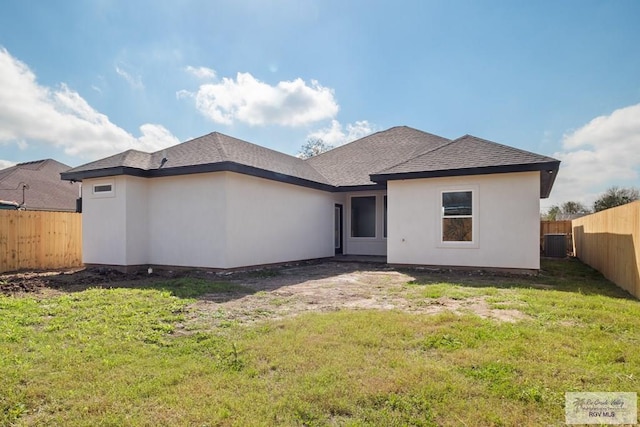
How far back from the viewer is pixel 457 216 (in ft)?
34.8

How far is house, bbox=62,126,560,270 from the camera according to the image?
32.6 ft

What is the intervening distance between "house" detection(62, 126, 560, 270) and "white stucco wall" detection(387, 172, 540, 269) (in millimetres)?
27

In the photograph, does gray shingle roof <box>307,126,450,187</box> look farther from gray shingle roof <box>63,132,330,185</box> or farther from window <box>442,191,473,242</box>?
window <box>442,191,473,242</box>

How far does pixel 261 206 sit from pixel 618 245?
362 inches

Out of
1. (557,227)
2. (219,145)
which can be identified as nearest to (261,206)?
(219,145)

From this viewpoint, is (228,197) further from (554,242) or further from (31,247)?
(554,242)

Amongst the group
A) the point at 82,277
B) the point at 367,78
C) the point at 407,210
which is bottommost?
the point at 82,277

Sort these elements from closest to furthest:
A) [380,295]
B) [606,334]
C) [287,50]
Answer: [606,334]
[380,295]
[287,50]

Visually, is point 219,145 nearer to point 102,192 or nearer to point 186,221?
point 186,221

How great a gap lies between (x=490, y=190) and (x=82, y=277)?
447 inches

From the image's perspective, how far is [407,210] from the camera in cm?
1118

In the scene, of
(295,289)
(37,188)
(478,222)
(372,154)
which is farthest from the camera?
(37,188)

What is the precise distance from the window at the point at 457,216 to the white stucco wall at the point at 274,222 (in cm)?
502

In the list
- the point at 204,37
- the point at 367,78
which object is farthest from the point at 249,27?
the point at 367,78
